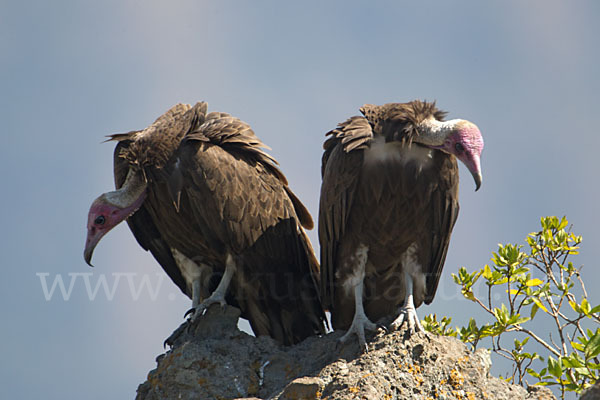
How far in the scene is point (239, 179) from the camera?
7.52 m

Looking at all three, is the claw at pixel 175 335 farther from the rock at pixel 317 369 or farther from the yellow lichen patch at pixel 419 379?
the yellow lichen patch at pixel 419 379

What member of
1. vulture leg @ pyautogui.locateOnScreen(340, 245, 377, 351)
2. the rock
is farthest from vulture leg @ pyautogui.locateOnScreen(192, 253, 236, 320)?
vulture leg @ pyautogui.locateOnScreen(340, 245, 377, 351)

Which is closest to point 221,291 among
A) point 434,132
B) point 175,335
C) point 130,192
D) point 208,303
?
point 208,303

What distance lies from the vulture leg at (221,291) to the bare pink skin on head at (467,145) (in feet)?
7.64

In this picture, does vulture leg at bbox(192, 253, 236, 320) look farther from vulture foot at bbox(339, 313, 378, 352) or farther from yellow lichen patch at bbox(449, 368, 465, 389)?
yellow lichen patch at bbox(449, 368, 465, 389)

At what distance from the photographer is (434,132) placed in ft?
21.9

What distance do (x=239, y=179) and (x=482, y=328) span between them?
8.38ft

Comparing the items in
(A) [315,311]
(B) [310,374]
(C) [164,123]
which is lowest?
(B) [310,374]

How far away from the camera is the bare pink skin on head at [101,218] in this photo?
7.71 metres

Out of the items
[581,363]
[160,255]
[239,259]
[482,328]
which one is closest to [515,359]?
[482,328]

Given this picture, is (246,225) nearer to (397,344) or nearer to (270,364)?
(270,364)

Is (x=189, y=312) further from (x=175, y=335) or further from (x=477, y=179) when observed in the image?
(x=477, y=179)

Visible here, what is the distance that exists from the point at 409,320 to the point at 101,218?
10.5 ft

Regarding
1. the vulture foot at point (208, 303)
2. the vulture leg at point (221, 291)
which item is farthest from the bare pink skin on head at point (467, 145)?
the vulture foot at point (208, 303)
